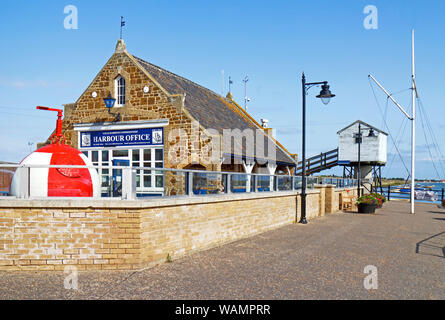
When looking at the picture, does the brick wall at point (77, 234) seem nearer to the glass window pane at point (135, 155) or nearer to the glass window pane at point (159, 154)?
the glass window pane at point (159, 154)

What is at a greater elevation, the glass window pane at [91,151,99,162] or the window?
the window

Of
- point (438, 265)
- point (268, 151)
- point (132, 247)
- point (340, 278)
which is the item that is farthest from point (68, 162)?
point (268, 151)

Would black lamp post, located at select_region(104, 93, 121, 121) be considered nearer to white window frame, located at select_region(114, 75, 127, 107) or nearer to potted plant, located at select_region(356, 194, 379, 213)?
white window frame, located at select_region(114, 75, 127, 107)

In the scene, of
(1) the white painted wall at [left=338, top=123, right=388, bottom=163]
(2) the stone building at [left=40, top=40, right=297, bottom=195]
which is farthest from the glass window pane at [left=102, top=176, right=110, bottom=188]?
(1) the white painted wall at [left=338, top=123, right=388, bottom=163]

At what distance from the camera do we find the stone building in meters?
17.2

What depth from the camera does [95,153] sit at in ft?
62.6

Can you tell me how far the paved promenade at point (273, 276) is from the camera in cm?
721

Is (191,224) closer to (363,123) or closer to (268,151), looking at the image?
(268,151)

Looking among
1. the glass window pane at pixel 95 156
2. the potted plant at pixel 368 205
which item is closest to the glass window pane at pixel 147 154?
the glass window pane at pixel 95 156

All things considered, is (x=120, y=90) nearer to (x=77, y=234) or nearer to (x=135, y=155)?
(x=135, y=155)

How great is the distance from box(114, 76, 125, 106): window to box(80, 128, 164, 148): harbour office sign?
1397mm

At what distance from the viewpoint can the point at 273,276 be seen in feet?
28.0

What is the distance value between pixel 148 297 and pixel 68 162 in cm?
477

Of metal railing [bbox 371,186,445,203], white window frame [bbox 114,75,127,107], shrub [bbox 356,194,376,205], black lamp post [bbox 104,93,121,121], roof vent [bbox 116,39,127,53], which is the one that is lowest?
metal railing [bbox 371,186,445,203]
